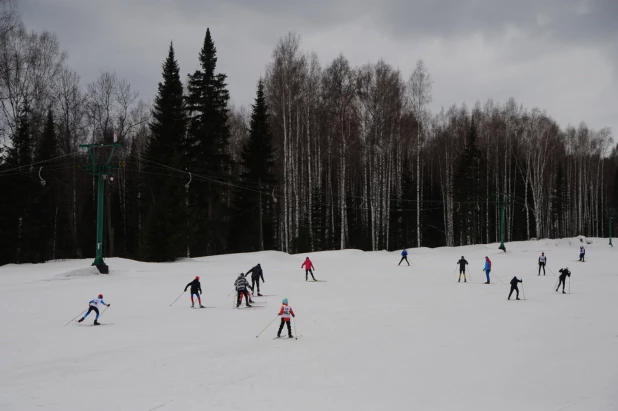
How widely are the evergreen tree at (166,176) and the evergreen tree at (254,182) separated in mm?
6644

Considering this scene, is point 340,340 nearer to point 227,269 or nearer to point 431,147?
point 227,269

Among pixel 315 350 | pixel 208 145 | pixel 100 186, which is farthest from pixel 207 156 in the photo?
pixel 315 350

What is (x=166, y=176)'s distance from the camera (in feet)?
135

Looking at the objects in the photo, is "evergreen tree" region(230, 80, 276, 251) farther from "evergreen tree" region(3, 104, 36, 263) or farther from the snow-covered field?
the snow-covered field

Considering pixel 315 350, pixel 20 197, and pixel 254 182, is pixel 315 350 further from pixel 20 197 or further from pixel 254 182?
pixel 254 182

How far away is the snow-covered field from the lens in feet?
27.9

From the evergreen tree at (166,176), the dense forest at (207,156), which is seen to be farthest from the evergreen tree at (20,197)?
the evergreen tree at (166,176)

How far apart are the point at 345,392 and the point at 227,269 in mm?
24464

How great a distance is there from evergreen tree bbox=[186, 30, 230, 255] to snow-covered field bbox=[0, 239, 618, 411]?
18.0 m

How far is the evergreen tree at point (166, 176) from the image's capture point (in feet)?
115

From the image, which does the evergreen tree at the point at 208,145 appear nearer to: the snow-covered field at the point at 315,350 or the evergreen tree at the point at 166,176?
the evergreen tree at the point at 166,176

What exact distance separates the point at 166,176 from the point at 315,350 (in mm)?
32582

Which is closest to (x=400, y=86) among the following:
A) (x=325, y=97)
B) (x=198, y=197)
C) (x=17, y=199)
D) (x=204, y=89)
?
(x=325, y=97)

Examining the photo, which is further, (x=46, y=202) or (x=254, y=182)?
(x=254, y=182)
